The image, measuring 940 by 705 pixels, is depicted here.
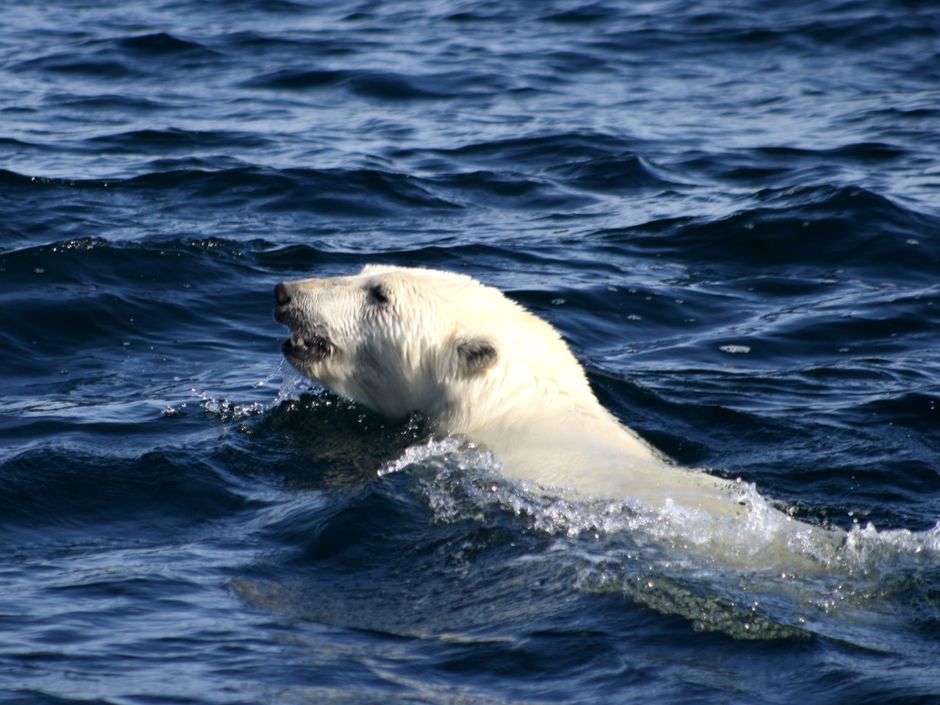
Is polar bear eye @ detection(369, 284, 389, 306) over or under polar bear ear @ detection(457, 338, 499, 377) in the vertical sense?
over

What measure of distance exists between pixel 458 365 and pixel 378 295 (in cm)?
61

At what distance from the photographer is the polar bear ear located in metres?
7.80

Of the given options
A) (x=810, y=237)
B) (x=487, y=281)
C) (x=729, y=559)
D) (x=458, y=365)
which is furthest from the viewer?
(x=810, y=237)

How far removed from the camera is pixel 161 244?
39.9 ft

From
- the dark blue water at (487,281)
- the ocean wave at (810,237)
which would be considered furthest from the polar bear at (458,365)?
the ocean wave at (810,237)

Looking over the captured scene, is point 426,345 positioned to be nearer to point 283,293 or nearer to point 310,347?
point 310,347

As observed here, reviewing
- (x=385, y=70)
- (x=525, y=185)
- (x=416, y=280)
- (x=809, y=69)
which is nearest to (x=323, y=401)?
(x=416, y=280)

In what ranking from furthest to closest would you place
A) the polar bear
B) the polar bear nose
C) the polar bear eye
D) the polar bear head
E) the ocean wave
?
1. the ocean wave
2. the polar bear nose
3. the polar bear eye
4. the polar bear head
5. the polar bear

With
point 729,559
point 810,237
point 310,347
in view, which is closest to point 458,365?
point 310,347

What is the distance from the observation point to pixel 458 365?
797 cm

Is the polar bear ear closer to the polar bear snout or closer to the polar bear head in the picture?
the polar bear head

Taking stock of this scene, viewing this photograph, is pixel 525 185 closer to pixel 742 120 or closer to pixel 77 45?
pixel 742 120

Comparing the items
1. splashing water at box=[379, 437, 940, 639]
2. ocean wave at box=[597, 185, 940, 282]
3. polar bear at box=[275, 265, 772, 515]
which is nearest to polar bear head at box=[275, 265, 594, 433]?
polar bear at box=[275, 265, 772, 515]

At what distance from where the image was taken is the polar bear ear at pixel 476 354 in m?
7.80
